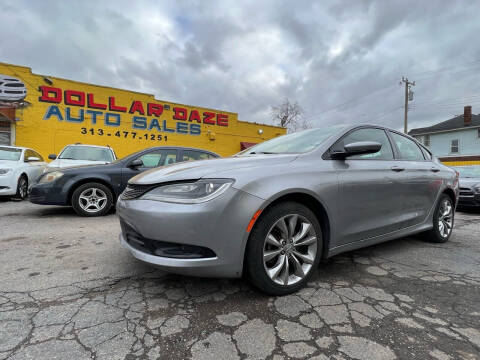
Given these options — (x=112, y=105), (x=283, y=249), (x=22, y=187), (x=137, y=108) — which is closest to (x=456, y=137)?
(x=137, y=108)

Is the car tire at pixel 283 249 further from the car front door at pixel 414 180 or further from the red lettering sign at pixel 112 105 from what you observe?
the red lettering sign at pixel 112 105

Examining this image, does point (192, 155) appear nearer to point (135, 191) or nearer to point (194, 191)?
point (135, 191)

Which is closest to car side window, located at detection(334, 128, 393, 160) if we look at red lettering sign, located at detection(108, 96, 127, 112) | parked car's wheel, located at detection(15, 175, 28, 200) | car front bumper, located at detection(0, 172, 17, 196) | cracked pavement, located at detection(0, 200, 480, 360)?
cracked pavement, located at detection(0, 200, 480, 360)

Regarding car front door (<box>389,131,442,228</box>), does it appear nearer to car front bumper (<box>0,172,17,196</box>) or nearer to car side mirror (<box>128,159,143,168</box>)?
car side mirror (<box>128,159,143,168</box>)

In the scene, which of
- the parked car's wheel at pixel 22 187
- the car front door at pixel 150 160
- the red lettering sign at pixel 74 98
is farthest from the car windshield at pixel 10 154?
the red lettering sign at pixel 74 98

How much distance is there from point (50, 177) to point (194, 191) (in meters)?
4.33

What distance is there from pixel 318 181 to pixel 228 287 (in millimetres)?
1143

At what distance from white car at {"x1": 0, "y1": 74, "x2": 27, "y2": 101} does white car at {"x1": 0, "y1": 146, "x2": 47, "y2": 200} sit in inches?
219

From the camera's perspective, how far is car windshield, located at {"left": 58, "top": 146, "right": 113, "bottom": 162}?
6802 mm

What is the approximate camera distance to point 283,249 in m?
2.04

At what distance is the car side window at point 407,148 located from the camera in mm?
3232

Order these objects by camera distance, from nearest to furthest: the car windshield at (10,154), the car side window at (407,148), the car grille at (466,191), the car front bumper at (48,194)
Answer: the car side window at (407,148) < the car front bumper at (48,194) < the car grille at (466,191) < the car windshield at (10,154)

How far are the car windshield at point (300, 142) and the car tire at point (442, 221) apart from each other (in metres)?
2.02

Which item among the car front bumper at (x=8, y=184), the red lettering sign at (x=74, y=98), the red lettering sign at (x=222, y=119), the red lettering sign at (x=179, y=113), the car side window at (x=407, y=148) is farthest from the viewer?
the red lettering sign at (x=222, y=119)
